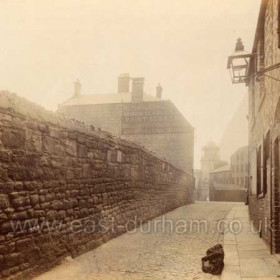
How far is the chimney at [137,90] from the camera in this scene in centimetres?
2978

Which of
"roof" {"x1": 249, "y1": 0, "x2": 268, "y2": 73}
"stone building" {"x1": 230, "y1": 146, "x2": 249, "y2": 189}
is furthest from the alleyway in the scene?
"stone building" {"x1": 230, "y1": 146, "x2": 249, "y2": 189}

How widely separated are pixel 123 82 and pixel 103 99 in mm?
2566

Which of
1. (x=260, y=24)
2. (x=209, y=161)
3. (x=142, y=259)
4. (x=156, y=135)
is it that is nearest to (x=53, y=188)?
(x=142, y=259)

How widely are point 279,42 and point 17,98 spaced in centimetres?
398

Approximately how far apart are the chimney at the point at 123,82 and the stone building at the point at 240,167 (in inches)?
852

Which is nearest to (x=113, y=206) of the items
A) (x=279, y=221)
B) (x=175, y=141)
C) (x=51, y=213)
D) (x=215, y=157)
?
(x=51, y=213)

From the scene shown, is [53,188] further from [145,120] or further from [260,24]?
[145,120]

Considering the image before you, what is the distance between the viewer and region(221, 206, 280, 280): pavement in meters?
4.94

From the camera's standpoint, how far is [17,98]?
4.54 m

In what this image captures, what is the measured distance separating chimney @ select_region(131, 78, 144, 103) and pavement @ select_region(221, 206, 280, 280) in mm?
22046

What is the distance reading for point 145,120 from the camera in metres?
29.2

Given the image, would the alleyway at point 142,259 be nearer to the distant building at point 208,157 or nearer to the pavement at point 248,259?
the pavement at point 248,259

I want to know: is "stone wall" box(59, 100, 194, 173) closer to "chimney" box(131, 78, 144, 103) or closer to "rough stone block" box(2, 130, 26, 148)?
"chimney" box(131, 78, 144, 103)

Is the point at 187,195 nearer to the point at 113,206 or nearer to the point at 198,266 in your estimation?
the point at 113,206
